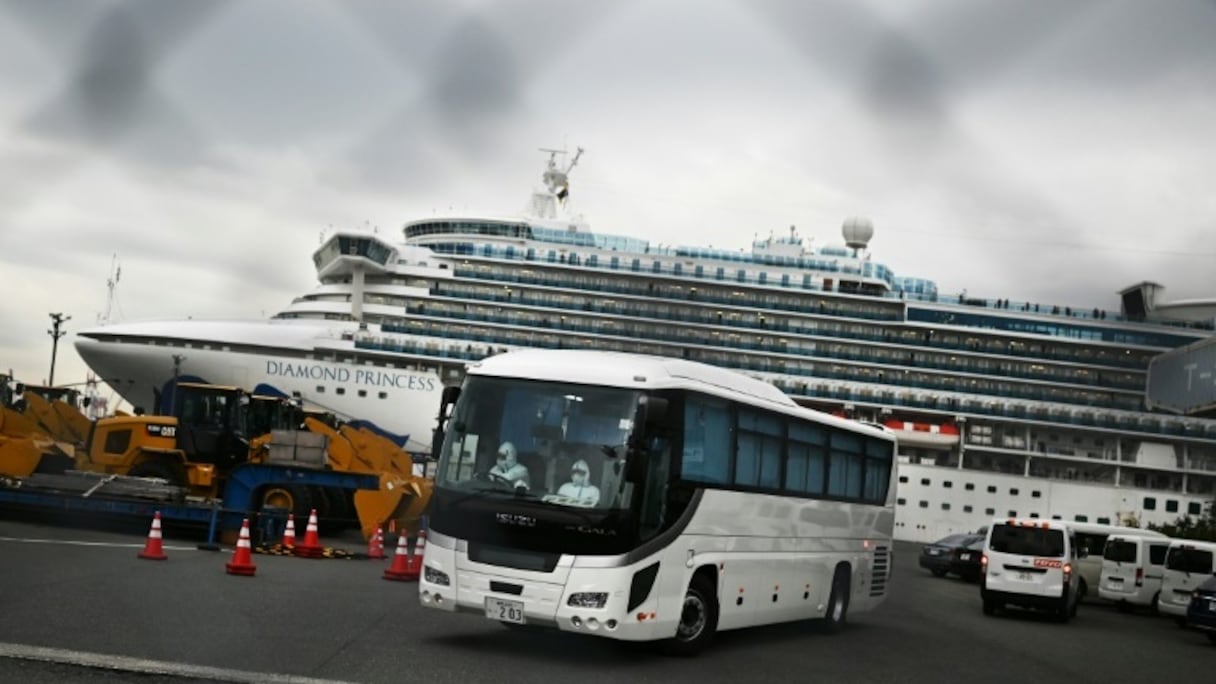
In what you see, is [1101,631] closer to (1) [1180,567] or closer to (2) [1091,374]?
(1) [1180,567]

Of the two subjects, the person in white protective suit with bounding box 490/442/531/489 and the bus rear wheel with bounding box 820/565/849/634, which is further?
the bus rear wheel with bounding box 820/565/849/634

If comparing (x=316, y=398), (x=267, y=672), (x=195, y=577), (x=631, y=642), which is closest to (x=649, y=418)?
(x=631, y=642)

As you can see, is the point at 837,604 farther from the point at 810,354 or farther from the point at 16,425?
the point at 810,354

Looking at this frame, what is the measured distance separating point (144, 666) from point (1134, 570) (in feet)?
70.9

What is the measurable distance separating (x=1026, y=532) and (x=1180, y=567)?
4928mm

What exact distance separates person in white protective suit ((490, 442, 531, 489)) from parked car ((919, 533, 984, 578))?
22.2 meters

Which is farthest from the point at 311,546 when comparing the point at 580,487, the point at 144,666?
the point at 144,666

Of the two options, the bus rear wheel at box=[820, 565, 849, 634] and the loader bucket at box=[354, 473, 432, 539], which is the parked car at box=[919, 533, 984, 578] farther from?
the bus rear wheel at box=[820, 565, 849, 634]

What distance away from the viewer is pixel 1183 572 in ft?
72.5

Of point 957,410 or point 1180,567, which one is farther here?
point 957,410

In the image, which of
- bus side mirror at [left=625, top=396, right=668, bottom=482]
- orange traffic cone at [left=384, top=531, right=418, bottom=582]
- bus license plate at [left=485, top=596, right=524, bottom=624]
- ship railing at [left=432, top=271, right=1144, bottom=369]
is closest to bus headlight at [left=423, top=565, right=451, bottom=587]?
bus license plate at [left=485, top=596, right=524, bottom=624]

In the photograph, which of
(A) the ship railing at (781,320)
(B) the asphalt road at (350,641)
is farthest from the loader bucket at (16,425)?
(A) the ship railing at (781,320)

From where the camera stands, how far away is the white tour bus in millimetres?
9422

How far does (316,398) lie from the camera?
5144cm
